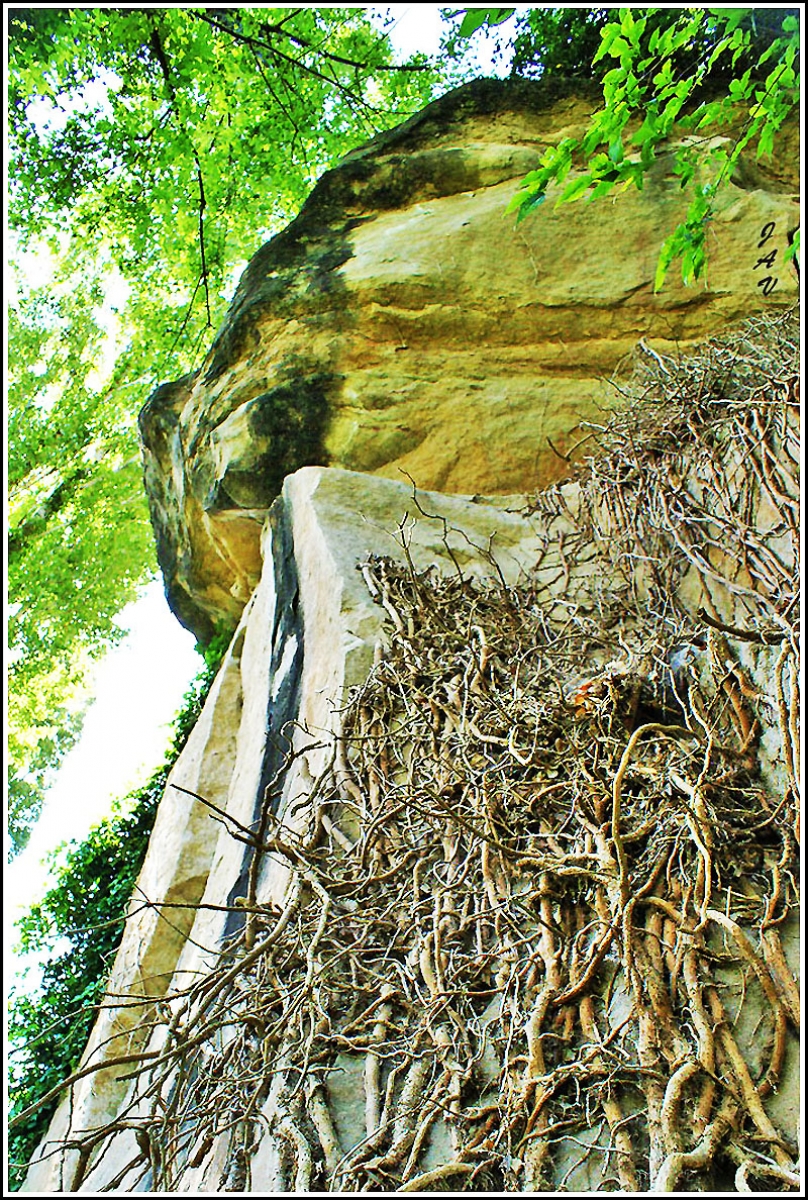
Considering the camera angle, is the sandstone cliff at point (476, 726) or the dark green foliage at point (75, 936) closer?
the sandstone cliff at point (476, 726)

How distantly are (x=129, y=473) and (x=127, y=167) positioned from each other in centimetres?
797

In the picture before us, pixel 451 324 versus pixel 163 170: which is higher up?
pixel 163 170

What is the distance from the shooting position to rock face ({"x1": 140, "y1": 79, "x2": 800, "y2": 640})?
6273mm

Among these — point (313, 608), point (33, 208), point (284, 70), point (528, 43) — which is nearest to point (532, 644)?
point (313, 608)

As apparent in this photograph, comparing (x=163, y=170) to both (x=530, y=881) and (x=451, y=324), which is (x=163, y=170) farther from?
(x=530, y=881)

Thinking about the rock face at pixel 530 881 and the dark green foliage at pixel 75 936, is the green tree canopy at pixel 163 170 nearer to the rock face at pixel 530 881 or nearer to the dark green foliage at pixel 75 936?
the rock face at pixel 530 881

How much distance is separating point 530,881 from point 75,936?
226 inches

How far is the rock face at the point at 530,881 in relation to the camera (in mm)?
1996

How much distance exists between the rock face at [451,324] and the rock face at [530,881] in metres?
1.47

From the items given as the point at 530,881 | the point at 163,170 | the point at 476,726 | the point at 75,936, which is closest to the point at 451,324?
the point at 163,170

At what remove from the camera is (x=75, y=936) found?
23.1ft

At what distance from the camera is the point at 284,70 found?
6.12 meters

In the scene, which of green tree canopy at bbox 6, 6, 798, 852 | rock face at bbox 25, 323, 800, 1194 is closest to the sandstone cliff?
rock face at bbox 25, 323, 800, 1194

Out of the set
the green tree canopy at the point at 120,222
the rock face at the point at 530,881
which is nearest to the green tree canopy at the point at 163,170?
the green tree canopy at the point at 120,222
